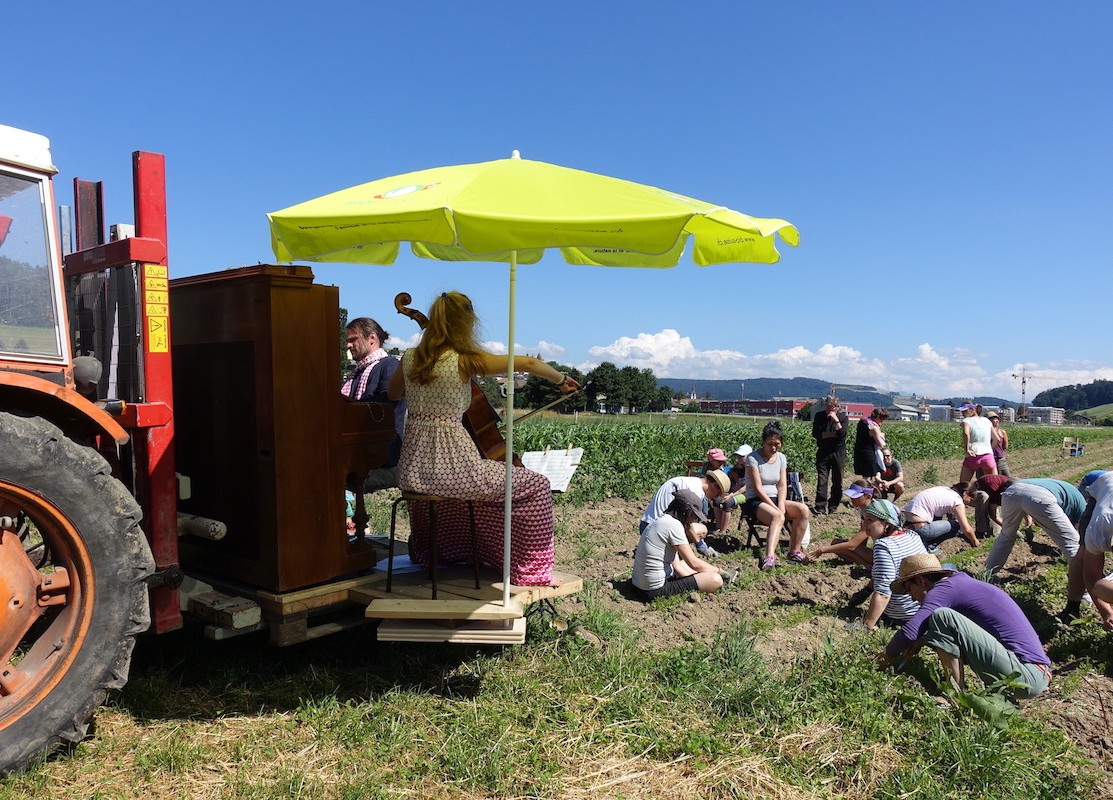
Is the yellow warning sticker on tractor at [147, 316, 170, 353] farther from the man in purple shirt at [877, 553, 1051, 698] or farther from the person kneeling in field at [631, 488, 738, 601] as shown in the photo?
the man in purple shirt at [877, 553, 1051, 698]

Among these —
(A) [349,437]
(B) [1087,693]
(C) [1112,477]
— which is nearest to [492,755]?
(A) [349,437]

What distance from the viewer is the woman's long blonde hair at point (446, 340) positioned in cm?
402

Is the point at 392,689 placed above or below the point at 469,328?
below

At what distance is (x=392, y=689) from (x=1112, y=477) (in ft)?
17.7

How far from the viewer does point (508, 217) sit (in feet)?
10.9

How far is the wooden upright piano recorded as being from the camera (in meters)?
3.83

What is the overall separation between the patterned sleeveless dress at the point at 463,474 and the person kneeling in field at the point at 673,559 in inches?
87.6

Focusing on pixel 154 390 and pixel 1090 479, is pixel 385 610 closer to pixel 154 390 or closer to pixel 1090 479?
pixel 154 390

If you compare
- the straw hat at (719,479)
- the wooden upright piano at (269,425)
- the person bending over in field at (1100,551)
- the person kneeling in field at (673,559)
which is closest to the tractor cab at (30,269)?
the wooden upright piano at (269,425)

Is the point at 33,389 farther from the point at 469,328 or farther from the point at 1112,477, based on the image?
the point at 1112,477

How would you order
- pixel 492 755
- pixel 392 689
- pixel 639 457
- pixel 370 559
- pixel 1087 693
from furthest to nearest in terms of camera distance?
pixel 639 457
pixel 1087 693
pixel 370 559
pixel 392 689
pixel 492 755

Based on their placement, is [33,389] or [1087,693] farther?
[1087,693]

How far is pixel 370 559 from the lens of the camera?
4379mm

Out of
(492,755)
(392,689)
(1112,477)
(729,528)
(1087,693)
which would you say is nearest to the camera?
(492,755)
